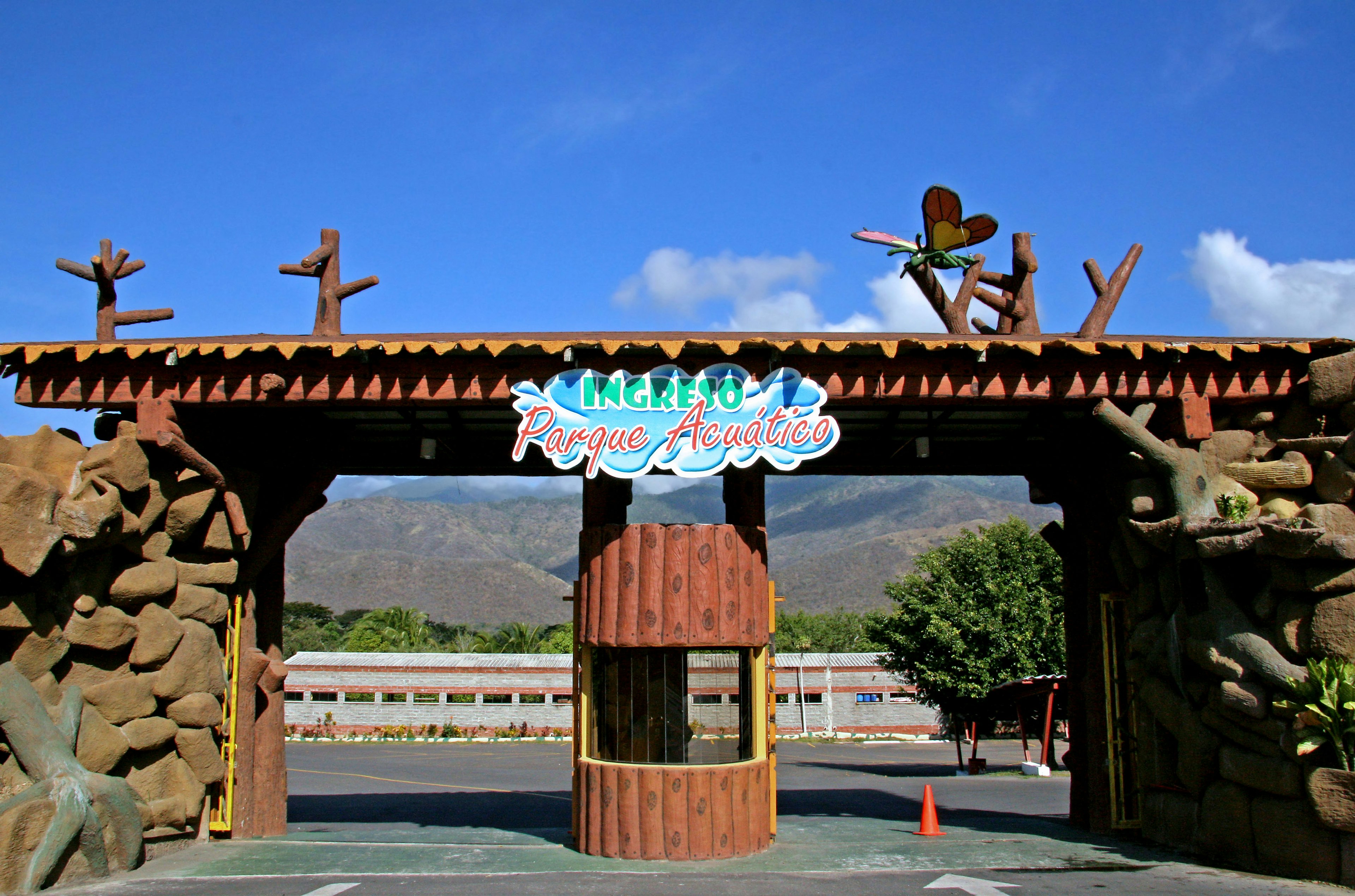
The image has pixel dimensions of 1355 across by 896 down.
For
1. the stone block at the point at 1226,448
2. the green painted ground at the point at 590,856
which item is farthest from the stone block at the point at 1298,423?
the green painted ground at the point at 590,856

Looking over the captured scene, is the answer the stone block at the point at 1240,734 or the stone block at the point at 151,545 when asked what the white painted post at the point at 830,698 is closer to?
the stone block at the point at 1240,734

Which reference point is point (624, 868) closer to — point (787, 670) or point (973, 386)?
point (973, 386)

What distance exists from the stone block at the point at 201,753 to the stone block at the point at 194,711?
0.08 metres

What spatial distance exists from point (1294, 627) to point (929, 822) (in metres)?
4.91

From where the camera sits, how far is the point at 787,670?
4594 centimetres

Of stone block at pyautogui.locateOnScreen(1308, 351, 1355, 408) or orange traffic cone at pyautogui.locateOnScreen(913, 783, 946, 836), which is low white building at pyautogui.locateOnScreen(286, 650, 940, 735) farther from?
stone block at pyautogui.locateOnScreen(1308, 351, 1355, 408)

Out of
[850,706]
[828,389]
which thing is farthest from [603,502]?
[850,706]

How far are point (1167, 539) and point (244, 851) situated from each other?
34.7 feet

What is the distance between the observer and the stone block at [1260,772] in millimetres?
9688

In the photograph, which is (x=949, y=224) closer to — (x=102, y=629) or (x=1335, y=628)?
(x=1335, y=628)

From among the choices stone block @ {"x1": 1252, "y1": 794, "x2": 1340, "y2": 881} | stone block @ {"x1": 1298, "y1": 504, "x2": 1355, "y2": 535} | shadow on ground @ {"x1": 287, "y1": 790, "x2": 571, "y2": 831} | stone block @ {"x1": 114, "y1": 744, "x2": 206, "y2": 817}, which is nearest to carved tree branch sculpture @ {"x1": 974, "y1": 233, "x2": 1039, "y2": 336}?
stone block @ {"x1": 1298, "y1": 504, "x2": 1355, "y2": 535}

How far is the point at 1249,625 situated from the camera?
10383 millimetres

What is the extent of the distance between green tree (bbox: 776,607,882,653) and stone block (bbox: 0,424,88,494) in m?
52.2

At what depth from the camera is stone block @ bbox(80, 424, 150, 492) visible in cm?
1091
